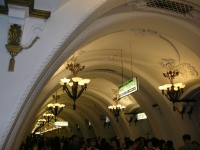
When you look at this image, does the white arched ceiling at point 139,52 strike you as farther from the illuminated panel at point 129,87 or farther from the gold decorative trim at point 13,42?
the illuminated panel at point 129,87

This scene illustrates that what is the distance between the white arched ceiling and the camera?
589 cm

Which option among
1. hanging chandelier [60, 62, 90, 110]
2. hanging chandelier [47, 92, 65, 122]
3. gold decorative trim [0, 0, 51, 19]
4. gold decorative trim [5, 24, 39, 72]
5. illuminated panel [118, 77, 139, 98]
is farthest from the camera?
hanging chandelier [47, 92, 65, 122]

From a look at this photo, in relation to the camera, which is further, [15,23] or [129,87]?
[129,87]

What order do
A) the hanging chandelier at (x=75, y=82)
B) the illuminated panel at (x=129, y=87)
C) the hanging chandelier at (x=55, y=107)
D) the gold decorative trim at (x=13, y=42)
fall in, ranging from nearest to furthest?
the gold decorative trim at (x=13, y=42) < the illuminated panel at (x=129, y=87) < the hanging chandelier at (x=75, y=82) < the hanging chandelier at (x=55, y=107)

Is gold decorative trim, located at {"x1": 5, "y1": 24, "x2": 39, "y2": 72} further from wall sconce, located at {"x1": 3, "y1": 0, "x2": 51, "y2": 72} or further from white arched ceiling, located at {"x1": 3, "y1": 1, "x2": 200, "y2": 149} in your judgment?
white arched ceiling, located at {"x1": 3, "y1": 1, "x2": 200, "y2": 149}

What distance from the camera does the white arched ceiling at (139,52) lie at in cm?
589

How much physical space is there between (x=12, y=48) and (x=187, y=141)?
430cm

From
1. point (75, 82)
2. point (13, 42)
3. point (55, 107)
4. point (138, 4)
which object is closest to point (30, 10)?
point (13, 42)

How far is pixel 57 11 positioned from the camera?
4.23 meters

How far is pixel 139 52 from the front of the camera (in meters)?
9.13

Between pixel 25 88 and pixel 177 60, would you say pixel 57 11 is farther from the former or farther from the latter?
pixel 177 60

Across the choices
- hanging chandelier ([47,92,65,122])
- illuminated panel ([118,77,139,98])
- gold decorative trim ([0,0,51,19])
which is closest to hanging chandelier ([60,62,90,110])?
illuminated panel ([118,77,139,98])

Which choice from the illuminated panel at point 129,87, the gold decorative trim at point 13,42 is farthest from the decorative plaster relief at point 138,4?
the gold decorative trim at point 13,42

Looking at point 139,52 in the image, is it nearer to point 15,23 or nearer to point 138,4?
point 138,4
